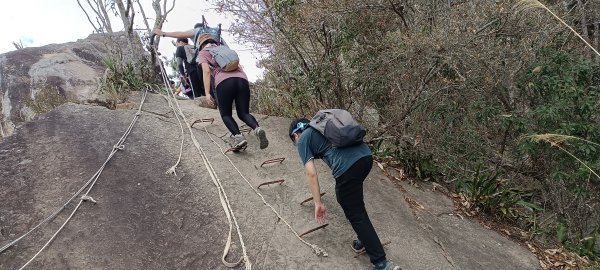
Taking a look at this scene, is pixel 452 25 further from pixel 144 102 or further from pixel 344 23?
pixel 144 102

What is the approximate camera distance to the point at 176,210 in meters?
4.54

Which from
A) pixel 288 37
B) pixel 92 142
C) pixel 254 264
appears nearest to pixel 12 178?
pixel 92 142

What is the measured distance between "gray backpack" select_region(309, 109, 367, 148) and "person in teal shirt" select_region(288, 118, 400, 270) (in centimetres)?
10

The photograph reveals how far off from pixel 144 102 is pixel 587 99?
650 centimetres

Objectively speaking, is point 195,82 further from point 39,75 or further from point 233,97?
point 39,75

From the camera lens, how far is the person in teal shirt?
3830mm

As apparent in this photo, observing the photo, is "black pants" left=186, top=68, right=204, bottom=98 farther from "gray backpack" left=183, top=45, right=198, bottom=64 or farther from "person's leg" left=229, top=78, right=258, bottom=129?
"person's leg" left=229, top=78, right=258, bottom=129

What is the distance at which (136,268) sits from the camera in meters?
3.72

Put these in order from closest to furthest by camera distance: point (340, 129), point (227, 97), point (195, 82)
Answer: point (340, 129)
point (227, 97)
point (195, 82)

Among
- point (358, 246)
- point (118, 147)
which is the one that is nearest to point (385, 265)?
point (358, 246)

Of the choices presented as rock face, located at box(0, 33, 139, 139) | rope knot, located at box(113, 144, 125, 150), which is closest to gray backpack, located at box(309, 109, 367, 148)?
rope knot, located at box(113, 144, 125, 150)

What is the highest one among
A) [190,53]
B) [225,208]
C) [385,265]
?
[190,53]

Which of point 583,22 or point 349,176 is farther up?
point 583,22

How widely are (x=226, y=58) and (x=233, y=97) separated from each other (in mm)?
512
